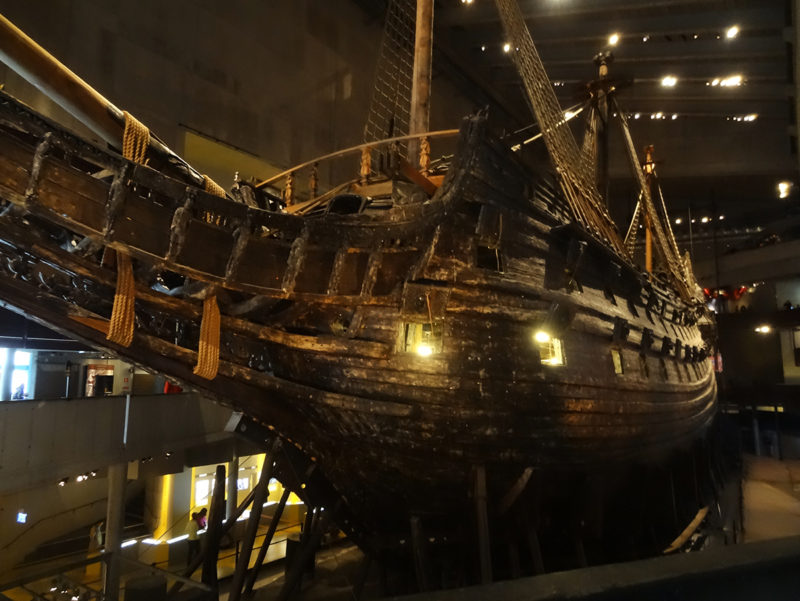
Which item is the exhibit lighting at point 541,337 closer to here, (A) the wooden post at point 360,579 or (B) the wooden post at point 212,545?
(A) the wooden post at point 360,579

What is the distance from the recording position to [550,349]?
4.16 meters

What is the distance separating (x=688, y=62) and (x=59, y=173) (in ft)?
56.3

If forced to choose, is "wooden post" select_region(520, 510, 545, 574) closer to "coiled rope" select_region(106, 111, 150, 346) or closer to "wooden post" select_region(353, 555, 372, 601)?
"wooden post" select_region(353, 555, 372, 601)

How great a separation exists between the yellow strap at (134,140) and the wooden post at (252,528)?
105 inches

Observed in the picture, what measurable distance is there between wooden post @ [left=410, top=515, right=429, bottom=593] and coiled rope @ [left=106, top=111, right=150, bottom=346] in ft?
8.29

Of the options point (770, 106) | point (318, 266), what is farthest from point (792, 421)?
point (318, 266)

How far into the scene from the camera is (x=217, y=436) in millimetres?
8047

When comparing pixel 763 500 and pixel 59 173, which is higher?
pixel 59 173

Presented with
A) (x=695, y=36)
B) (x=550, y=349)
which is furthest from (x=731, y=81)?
(x=550, y=349)

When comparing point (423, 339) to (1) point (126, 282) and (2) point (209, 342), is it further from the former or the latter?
(1) point (126, 282)

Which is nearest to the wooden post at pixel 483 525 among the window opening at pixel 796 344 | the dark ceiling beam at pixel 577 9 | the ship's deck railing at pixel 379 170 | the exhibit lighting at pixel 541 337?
the exhibit lighting at pixel 541 337

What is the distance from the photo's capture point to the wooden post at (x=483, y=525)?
11.3 feet

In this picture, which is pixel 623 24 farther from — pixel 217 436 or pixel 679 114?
pixel 217 436

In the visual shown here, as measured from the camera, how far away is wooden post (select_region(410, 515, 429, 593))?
12.0 ft
